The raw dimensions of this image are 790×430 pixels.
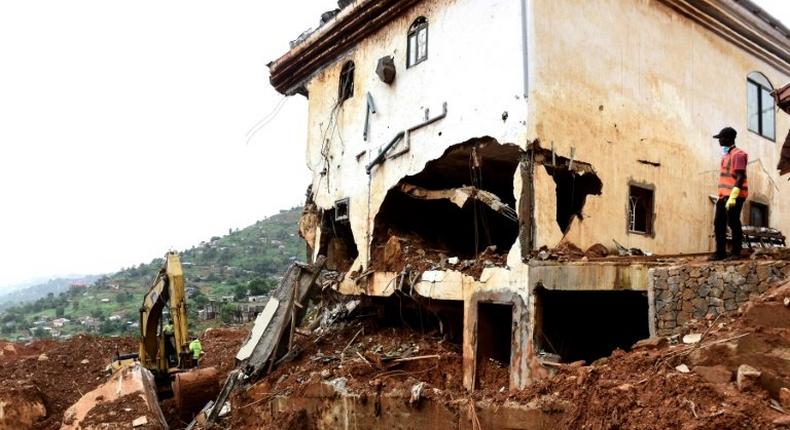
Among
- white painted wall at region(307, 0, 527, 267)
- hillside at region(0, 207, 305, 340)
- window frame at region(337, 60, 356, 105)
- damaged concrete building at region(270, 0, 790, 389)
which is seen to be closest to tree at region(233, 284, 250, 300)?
hillside at region(0, 207, 305, 340)

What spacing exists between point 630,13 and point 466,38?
303 centimetres

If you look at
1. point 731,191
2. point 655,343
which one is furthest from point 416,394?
point 731,191

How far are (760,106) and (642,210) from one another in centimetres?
541

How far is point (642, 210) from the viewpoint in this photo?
10898mm

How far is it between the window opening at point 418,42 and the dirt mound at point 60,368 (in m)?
9.88

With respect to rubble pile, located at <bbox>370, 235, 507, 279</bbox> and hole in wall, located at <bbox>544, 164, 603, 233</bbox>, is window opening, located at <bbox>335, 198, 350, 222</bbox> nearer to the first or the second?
rubble pile, located at <bbox>370, 235, 507, 279</bbox>

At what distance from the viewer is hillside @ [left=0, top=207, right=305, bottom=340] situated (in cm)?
3212

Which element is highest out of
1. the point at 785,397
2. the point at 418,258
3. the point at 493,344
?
the point at 418,258

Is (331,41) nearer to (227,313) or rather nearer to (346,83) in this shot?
(346,83)

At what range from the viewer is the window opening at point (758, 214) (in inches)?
526

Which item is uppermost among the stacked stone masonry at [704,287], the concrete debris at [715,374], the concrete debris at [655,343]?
the stacked stone masonry at [704,287]

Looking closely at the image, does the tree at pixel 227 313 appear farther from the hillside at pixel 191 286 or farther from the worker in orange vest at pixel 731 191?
the worker in orange vest at pixel 731 191

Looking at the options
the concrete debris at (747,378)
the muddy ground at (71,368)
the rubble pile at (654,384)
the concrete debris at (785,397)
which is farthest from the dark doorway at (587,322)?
the muddy ground at (71,368)

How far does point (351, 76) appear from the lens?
525 inches
